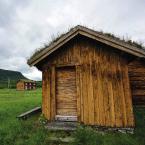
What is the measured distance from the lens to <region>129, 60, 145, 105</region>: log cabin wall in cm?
1384

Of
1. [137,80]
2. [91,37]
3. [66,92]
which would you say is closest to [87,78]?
[66,92]

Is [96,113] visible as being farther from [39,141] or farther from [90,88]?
[39,141]

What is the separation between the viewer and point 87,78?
10.9 m

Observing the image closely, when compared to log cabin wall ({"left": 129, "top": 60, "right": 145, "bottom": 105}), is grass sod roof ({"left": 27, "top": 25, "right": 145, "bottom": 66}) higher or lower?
higher

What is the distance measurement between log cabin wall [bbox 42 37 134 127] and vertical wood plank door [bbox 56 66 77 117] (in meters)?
0.32

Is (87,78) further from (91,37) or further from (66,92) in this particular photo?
(91,37)

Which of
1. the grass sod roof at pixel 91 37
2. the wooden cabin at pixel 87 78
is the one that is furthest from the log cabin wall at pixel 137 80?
the grass sod roof at pixel 91 37

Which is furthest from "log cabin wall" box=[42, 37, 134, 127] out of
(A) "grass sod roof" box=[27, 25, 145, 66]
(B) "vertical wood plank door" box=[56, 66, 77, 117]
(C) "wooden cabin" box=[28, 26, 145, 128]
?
(A) "grass sod roof" box=[27, 25, 145, 66]

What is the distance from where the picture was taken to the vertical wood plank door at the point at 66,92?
11.4 meters

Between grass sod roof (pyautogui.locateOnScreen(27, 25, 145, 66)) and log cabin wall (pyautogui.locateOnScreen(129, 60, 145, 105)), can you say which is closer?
grass sod roof (pyautogui.locateOnScreen(27, 25, 145, 66))

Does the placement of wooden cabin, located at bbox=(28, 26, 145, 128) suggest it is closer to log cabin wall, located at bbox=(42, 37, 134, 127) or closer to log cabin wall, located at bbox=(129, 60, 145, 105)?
log cabin wall, located at bbox=(42, 37, 134, 127)

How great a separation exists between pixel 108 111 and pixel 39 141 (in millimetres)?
3376

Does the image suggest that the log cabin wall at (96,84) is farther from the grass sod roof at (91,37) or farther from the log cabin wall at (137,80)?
the log cabin wall at (137,80)

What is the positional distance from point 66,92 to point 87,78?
4.49ft
